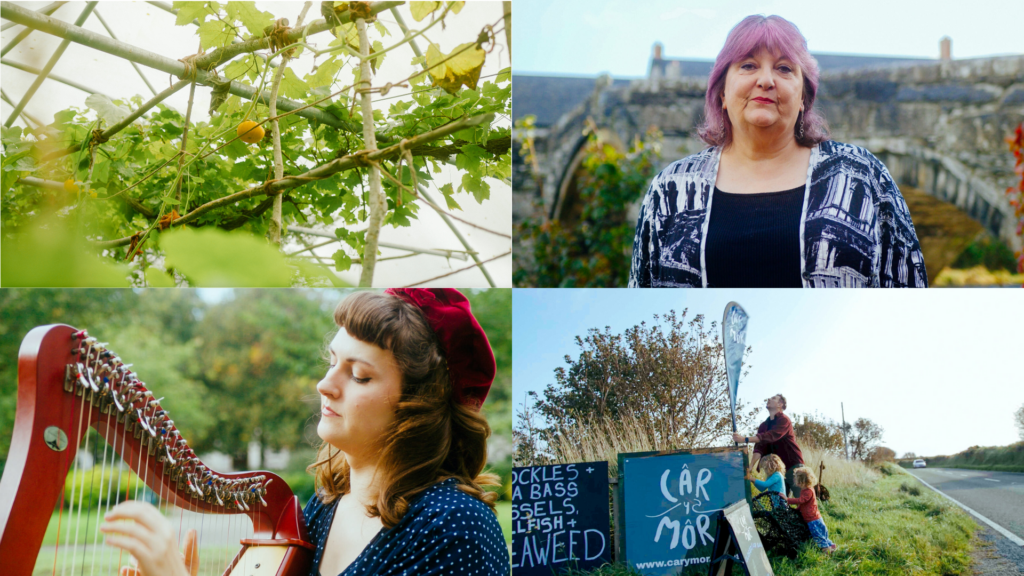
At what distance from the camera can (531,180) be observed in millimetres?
4453

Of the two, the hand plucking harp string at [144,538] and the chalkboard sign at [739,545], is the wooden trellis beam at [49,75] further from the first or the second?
the chalkboard sign at [739,545]

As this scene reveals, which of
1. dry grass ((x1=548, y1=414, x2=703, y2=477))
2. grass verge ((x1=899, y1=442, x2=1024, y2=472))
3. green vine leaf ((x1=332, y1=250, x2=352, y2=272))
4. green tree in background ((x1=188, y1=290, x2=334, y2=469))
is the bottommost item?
grass verge ((x1=899, y1=442, x2=1024, y2=472))

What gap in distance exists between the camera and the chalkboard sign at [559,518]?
7.09 ft

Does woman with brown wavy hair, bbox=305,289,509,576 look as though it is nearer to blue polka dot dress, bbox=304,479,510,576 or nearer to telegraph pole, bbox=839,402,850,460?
blue polka dot dress, bbox=304,479,510,576

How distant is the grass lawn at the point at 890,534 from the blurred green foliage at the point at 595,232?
6.74ft

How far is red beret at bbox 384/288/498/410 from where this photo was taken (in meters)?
2.00

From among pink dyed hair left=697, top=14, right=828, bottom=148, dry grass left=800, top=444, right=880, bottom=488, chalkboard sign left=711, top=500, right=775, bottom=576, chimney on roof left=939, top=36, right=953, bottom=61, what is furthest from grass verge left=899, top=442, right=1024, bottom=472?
chimney on roof left=939, top=36, right=953, bottom=61

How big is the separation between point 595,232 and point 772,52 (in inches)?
80.6

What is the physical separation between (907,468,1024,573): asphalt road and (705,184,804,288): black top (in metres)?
0.79

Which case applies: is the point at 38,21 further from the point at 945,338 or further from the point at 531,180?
the point at 945,338

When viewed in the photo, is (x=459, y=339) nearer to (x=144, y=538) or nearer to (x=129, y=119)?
(x=144, y=538)

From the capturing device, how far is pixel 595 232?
4383 mm

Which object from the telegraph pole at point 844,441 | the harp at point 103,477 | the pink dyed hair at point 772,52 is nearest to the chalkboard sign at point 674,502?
the telegraph pole at point 844,441

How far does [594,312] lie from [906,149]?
8.42 feet
